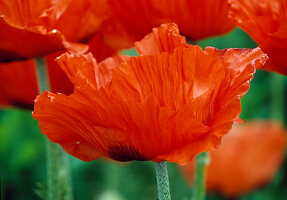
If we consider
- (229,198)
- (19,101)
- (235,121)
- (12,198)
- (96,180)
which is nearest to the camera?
(235,121)

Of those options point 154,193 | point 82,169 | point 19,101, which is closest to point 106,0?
point 19,101

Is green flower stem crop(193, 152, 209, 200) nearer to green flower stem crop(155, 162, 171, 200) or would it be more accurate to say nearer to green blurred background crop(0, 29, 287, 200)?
green flower stem crop(155, 162, 171, 200)

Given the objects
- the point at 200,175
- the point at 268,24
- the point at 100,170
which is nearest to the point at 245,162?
the point at 100,170

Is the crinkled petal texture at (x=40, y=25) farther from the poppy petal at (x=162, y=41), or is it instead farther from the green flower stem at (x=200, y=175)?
the green flower stem at (x=200, y=175)

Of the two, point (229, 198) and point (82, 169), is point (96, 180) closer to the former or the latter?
point (82, 169)

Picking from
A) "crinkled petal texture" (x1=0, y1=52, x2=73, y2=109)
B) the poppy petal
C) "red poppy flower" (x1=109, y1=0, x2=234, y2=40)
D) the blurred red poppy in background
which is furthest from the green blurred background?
the poppy petal

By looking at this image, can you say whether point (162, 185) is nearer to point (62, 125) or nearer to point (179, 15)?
point (62, 125)
